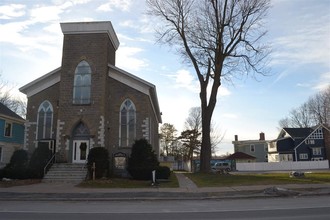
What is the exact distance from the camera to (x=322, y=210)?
36.6 feet

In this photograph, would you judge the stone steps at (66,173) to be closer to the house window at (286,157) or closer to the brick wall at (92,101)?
the brick wall at (92,101)

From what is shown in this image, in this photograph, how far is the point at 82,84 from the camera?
1198 inches

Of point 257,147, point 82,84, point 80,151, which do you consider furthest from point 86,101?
point 257,147

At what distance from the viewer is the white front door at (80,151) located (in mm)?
29250

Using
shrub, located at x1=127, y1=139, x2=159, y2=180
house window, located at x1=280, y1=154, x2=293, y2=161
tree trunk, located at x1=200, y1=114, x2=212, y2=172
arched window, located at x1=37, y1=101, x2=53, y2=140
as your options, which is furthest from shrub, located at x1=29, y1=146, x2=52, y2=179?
house window, located at x1=280, y1=154, x2=293, y2=161

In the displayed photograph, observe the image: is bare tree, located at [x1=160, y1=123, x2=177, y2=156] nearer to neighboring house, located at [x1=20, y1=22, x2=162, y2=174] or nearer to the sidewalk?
neighboring house, located at [x1=20, y1=22, x2=162, y2=174]

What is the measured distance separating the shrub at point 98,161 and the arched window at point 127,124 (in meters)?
3.65

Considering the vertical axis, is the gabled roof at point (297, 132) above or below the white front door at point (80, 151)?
above

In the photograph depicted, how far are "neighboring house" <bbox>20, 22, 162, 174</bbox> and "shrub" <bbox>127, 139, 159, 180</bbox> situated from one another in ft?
6.96

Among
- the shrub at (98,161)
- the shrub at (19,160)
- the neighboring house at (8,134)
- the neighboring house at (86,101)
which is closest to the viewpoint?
the shrub at (98,161)

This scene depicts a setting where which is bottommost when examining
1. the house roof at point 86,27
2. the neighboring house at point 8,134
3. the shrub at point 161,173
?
the shrub at point 161,173

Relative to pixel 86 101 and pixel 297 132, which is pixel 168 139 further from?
pixel 86 101

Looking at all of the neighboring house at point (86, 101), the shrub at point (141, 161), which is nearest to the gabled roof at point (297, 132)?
the neighboring house at point (86, 101)

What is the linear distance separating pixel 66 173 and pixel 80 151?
10.6 feet
